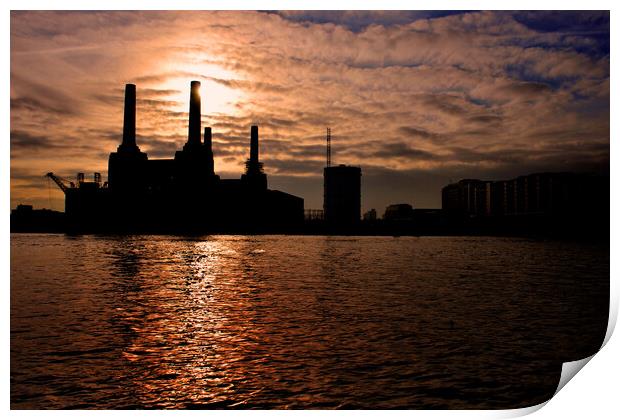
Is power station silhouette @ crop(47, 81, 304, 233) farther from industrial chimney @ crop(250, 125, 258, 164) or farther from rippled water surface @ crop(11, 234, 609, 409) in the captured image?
rippled water surface @ crop(11, 234, 609, 409)

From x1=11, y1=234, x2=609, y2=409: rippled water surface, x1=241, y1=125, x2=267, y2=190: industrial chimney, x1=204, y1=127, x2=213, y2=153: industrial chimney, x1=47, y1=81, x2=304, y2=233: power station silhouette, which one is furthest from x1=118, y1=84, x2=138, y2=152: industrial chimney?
x1=11, y1=234, x2=609, y2=409: rippled water surface

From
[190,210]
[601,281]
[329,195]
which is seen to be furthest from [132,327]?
[329,195]

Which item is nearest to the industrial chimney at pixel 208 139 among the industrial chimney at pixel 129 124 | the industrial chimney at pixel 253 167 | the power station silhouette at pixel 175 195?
the power station silhouette at pixel 175 195

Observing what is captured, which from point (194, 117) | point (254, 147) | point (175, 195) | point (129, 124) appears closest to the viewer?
point (129, 124)

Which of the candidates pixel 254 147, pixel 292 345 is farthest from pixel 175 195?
pixel 292 345

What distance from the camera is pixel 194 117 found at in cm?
8456

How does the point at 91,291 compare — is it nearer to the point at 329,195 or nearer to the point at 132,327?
the point at 132,327

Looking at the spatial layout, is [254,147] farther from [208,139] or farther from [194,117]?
[194,117]

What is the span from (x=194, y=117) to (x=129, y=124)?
30.7ft

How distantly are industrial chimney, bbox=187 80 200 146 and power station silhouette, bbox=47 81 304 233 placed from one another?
148mm

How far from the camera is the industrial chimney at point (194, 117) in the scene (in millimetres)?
82125

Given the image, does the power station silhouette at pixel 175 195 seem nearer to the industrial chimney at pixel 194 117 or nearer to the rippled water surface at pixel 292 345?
the industrial chimney at pixel 194 117

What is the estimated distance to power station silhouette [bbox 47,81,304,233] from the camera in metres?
89.5

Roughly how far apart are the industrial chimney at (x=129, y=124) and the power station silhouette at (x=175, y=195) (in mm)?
148
